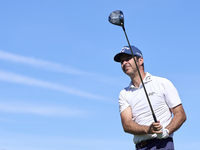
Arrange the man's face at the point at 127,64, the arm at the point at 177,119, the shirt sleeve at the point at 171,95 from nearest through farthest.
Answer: the arm at the point at 177,119
the shirt sleeve at the point at 171,95
the man's face at the point at 127,64

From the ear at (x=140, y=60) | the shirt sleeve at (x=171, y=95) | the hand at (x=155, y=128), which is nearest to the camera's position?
the hand at (x=155, y=128)

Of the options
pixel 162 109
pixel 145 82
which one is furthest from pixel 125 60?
pixel 162 109

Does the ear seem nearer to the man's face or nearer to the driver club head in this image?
the man's face

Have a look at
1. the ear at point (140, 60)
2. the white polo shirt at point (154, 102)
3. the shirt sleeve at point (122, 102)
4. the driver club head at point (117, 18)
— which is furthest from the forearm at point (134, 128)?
the driver club head at point (117, 18)

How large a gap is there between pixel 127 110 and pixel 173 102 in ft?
3.07

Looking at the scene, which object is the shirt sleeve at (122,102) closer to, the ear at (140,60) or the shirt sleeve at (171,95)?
the ear at (140,60)

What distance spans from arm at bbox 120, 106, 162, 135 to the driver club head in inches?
65.7

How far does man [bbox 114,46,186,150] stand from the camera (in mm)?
7395

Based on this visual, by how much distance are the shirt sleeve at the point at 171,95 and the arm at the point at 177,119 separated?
9 centimetres

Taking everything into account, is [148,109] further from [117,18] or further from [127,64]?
[117,18]

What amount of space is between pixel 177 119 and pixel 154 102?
55 cm

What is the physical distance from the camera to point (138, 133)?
7.53 m

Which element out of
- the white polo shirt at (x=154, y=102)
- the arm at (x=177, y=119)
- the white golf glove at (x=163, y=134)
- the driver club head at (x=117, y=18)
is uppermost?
the driver club head at (x=117, y=18)

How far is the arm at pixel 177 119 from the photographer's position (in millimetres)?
7340
